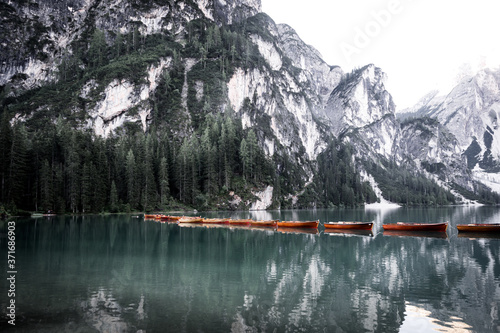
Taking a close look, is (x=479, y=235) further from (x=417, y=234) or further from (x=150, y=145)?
(x=150, y=145)

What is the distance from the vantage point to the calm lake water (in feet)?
40.5

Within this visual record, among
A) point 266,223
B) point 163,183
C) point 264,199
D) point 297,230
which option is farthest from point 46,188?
point 264,199

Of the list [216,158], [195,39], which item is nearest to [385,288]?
[216,158]

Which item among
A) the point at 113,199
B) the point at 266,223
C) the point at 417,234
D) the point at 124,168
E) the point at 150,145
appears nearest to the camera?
the point at 417,234

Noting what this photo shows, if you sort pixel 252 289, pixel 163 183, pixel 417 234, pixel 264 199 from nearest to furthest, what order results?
1. pixel 252 289
2. pixel 417 234
3. pixel 163 183
4. pixel 264 199

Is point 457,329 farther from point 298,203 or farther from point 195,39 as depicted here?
point 195,39

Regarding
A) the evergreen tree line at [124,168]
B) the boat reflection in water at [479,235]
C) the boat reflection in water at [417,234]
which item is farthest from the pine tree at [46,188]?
the boat reflection in water at [479,235]

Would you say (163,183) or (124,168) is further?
(163,183)

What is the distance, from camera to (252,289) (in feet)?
55.9

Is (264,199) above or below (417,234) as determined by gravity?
above

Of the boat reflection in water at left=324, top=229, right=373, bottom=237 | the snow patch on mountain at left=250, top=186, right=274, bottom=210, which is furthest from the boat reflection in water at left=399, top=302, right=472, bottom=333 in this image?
the snow patch on mountain at left=250, top=186, right=274, bottom=210

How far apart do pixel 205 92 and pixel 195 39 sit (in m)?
39.4

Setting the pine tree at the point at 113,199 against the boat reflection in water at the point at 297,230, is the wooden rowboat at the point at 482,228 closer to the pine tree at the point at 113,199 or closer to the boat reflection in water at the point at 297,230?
the boat reflection in water at the point at 297,230

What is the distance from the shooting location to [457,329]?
1185 centimetres
